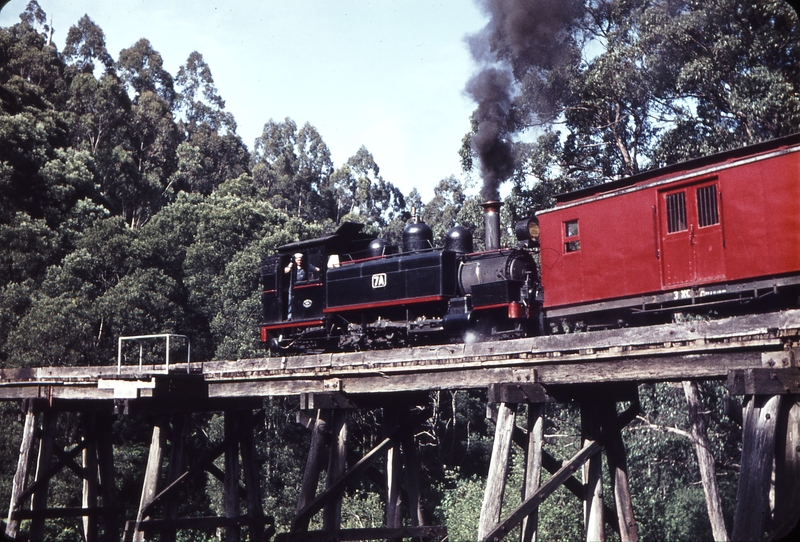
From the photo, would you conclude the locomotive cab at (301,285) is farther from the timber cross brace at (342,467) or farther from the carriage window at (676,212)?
the carriage window at (676,212)

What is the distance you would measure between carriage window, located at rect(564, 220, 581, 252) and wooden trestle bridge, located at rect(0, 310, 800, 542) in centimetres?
269

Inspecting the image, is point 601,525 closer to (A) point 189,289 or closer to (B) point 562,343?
(B) point 562,343

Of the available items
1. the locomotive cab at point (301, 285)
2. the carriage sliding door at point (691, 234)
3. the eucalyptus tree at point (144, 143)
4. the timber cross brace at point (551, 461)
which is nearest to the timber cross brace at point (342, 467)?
the timber cross brace at point (551, 461)

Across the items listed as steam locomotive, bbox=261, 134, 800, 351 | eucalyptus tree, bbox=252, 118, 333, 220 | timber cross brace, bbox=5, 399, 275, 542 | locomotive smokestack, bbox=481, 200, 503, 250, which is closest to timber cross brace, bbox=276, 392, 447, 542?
steam locomotive, bbox=261, 134, 800, 351

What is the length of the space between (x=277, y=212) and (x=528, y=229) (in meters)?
27.9

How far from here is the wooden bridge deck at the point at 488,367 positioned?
29.1ft

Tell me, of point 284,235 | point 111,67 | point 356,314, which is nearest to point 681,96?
point 356,314

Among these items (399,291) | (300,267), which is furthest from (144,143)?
(399,291)

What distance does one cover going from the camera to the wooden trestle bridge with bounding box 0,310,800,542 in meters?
8.56

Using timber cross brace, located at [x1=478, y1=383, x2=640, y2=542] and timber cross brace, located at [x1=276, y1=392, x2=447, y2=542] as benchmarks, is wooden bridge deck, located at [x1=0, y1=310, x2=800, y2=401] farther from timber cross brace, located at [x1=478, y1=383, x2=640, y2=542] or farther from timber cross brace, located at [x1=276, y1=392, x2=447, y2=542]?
timber cross brace, located at [x1=276, y1=392, x2=447, y2=542]

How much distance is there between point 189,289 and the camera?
37.2 meters

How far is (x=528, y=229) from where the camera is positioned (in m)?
15.5

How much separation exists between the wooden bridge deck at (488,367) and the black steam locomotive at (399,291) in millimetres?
3257

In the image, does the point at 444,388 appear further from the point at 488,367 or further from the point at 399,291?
the point at 399,291
